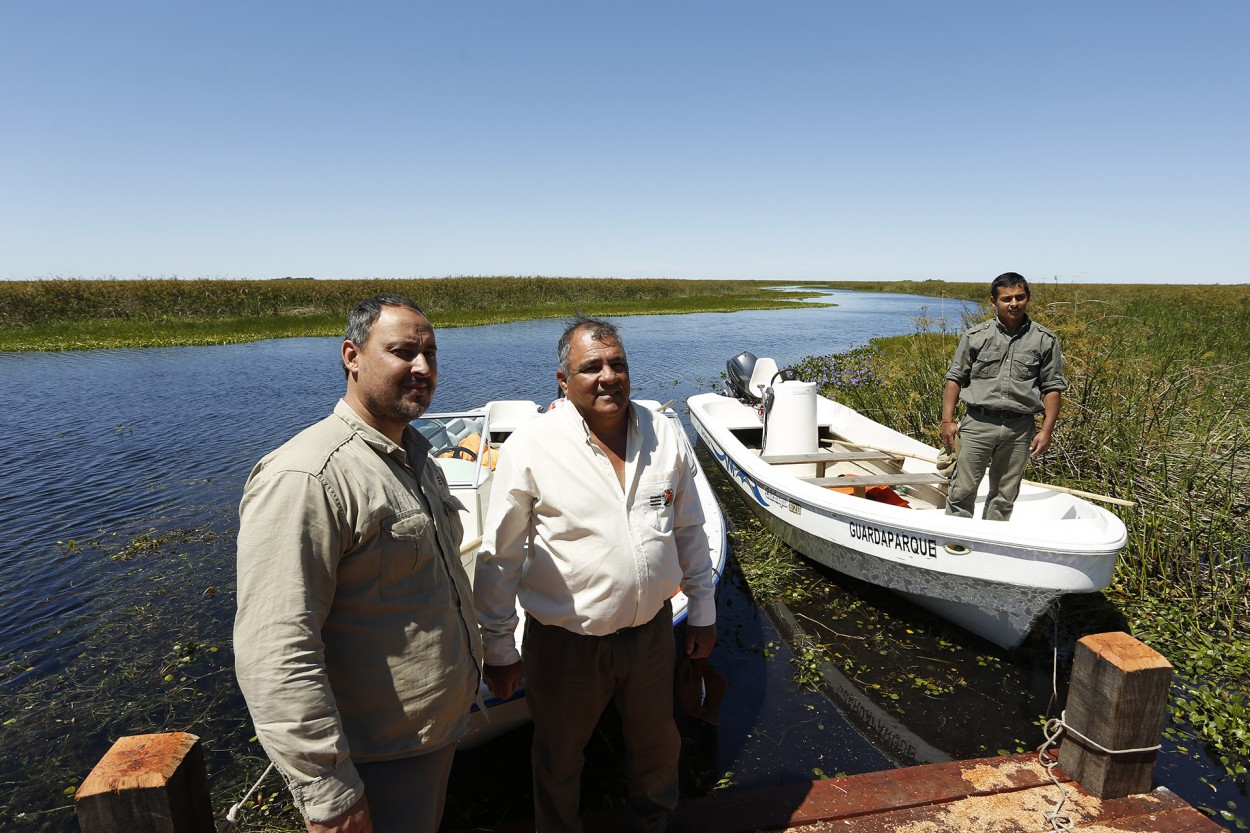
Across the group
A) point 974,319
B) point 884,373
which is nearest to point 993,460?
point 974,319

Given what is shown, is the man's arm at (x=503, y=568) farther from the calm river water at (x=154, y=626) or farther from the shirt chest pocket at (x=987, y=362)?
the shirt chest pocket at (x=987, y=362)

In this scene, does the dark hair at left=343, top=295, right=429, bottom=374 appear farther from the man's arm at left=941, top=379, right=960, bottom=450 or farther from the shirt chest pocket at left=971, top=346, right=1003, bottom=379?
the man's arm at left=941, top=379, right=960, bottom=450

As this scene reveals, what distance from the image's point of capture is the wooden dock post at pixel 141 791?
1.72 meters

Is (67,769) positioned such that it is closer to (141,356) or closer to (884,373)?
(884,373)

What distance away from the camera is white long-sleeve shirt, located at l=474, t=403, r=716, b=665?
2.09 m

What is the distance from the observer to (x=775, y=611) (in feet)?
18.7

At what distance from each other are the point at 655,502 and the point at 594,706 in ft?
2.63

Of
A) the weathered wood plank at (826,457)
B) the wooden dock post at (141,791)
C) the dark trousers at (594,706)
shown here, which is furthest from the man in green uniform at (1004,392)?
the wooden dock post at (141,791)

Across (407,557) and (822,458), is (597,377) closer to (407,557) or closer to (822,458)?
(407,557)

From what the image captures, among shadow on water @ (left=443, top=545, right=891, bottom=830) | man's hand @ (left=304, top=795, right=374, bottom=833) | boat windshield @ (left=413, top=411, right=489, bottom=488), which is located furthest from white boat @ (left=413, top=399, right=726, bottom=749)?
man's hand @ (left=304, top=795, right=374, bottom=833)

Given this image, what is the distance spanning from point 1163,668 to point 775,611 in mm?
3313

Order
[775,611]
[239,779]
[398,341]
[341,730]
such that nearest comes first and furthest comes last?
[341,730] < [398,341] < [239,779] < [775,611]

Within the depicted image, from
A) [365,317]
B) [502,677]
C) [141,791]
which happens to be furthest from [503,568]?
[141,791]

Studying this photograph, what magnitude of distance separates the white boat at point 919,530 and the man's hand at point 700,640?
260cm
